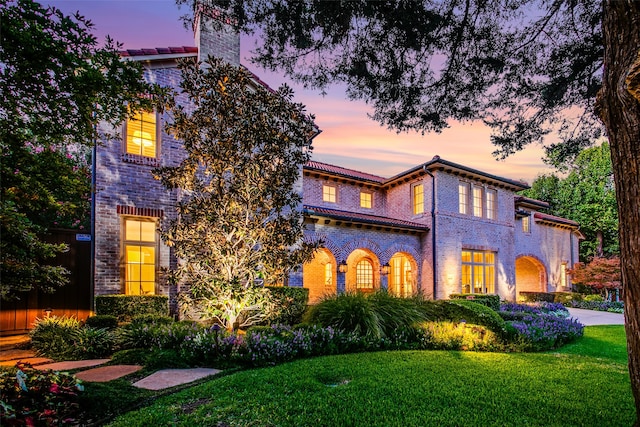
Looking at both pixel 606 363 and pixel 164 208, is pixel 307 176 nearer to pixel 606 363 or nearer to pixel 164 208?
pixel 164 208

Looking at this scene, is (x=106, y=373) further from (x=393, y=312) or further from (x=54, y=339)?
(x=393, y=312)

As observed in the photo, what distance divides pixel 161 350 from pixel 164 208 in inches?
186

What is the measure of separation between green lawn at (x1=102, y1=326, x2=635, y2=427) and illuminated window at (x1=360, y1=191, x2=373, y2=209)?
1191 centimetres

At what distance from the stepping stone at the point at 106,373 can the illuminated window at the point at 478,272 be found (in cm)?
1473

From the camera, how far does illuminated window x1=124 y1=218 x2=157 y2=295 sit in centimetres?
890

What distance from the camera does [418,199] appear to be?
54.6ft

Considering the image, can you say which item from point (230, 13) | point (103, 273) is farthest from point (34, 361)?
point (230, 13)

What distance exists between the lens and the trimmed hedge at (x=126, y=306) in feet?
26.3

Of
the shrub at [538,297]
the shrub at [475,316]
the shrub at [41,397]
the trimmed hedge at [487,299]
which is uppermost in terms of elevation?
the shrub at [41,397]

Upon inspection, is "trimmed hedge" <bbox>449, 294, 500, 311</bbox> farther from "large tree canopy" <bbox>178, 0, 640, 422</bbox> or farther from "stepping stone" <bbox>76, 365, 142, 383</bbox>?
"stepping stone" <bbox>76, 365, 142, 383</bbox>

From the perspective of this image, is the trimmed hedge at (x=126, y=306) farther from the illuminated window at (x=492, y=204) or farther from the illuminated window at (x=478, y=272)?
the illuminated window at (x=492, y=204)

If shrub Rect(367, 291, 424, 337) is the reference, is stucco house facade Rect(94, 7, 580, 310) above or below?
above

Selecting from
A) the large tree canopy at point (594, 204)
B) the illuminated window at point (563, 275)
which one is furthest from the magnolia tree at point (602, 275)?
the large tree canopy at point (594, 204)

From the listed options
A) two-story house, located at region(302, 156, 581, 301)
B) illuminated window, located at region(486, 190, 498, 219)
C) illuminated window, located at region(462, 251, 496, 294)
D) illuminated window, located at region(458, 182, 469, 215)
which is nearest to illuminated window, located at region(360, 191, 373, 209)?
two-story house, located at region(302, 156, 581, 301)
